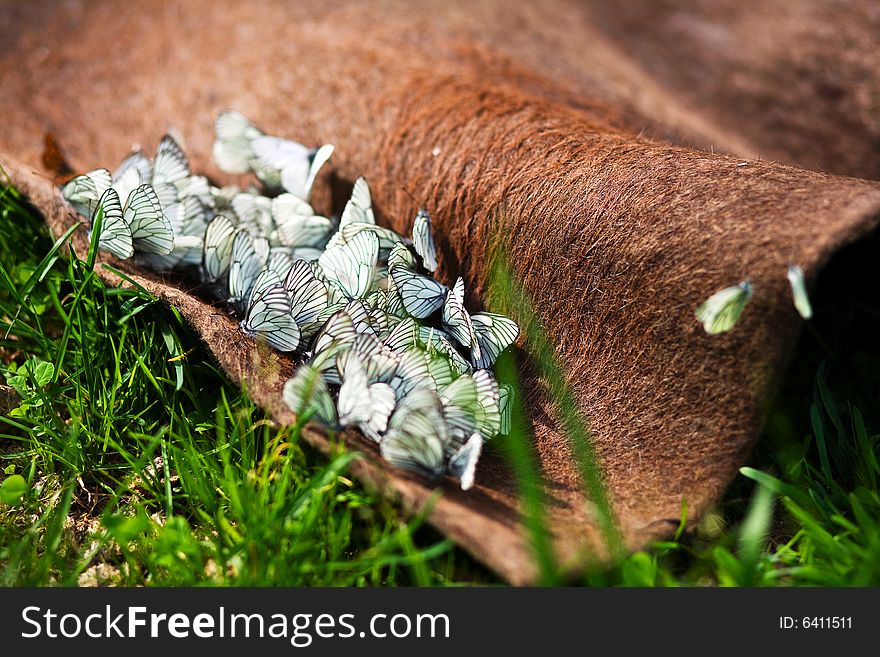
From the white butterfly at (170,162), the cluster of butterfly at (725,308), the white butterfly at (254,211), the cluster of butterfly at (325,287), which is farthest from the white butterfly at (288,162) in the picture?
the cluster of butterfly at (725,308)

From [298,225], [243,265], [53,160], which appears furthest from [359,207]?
[53,160]

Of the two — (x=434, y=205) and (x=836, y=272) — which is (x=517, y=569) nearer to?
(x=434, y=205)

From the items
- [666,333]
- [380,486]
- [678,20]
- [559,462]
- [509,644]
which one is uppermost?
[678,20]

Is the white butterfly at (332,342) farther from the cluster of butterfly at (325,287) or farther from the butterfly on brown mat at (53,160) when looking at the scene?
the butterfly on brown mat at (53,160)

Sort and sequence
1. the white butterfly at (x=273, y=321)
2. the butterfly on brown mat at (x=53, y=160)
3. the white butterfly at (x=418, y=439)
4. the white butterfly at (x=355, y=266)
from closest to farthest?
the white butterfly at (x=418, y=439) → the white butterfly at (x=273, y=321) → the white butterfly at (x=355, y=266) → the butterfly on brown mat at (x=53, y=160)

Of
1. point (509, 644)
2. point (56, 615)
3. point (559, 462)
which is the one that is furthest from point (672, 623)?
point (56, 615)

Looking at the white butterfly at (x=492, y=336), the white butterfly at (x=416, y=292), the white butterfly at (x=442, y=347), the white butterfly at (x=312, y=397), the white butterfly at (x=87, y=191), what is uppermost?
the white butterfly at (x=87, y=191)
